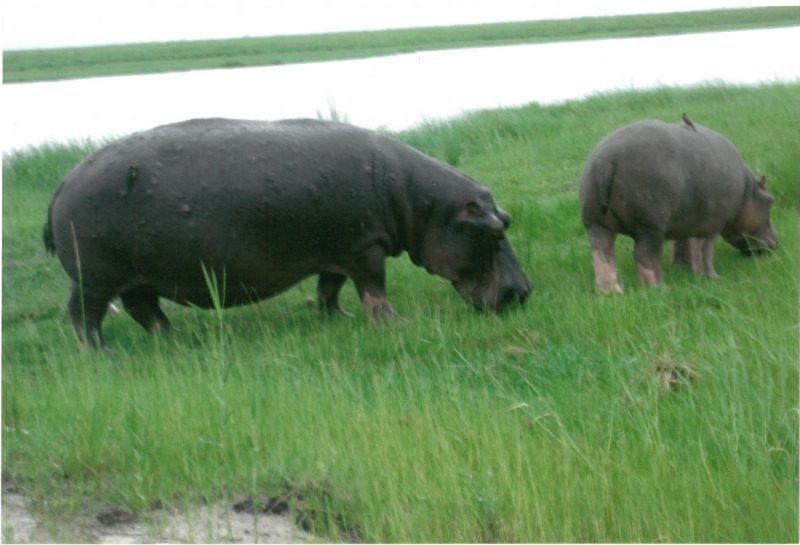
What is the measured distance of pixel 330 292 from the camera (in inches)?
281

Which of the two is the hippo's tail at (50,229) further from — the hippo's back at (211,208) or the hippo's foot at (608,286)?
the hippo's foot at (608,286)

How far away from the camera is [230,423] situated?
4.45m

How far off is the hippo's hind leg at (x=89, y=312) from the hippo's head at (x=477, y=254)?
1733 millimetres

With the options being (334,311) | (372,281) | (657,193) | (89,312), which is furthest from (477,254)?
(89,312)

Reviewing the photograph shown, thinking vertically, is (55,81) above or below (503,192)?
below

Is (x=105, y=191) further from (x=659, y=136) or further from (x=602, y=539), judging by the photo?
(x=602, y=539)

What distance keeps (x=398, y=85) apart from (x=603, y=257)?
536 inches

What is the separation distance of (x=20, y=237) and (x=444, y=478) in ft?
18.6


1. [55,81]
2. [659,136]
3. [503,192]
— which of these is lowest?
[55,81]

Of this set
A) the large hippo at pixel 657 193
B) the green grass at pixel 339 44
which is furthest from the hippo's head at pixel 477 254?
the green grass at pixel 339 44

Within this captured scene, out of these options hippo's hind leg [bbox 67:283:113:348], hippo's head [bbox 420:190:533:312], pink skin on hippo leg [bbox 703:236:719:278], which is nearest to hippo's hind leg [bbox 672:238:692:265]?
pink skin on hippo leg [bbox 703:236:719:278]

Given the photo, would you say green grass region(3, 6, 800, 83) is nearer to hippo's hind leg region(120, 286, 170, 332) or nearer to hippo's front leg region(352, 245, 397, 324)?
hippo's hind leg region(120, 286, 170, 332)

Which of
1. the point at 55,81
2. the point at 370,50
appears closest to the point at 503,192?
the point at 55,81

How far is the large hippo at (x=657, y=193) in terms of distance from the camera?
7039 millimetres
